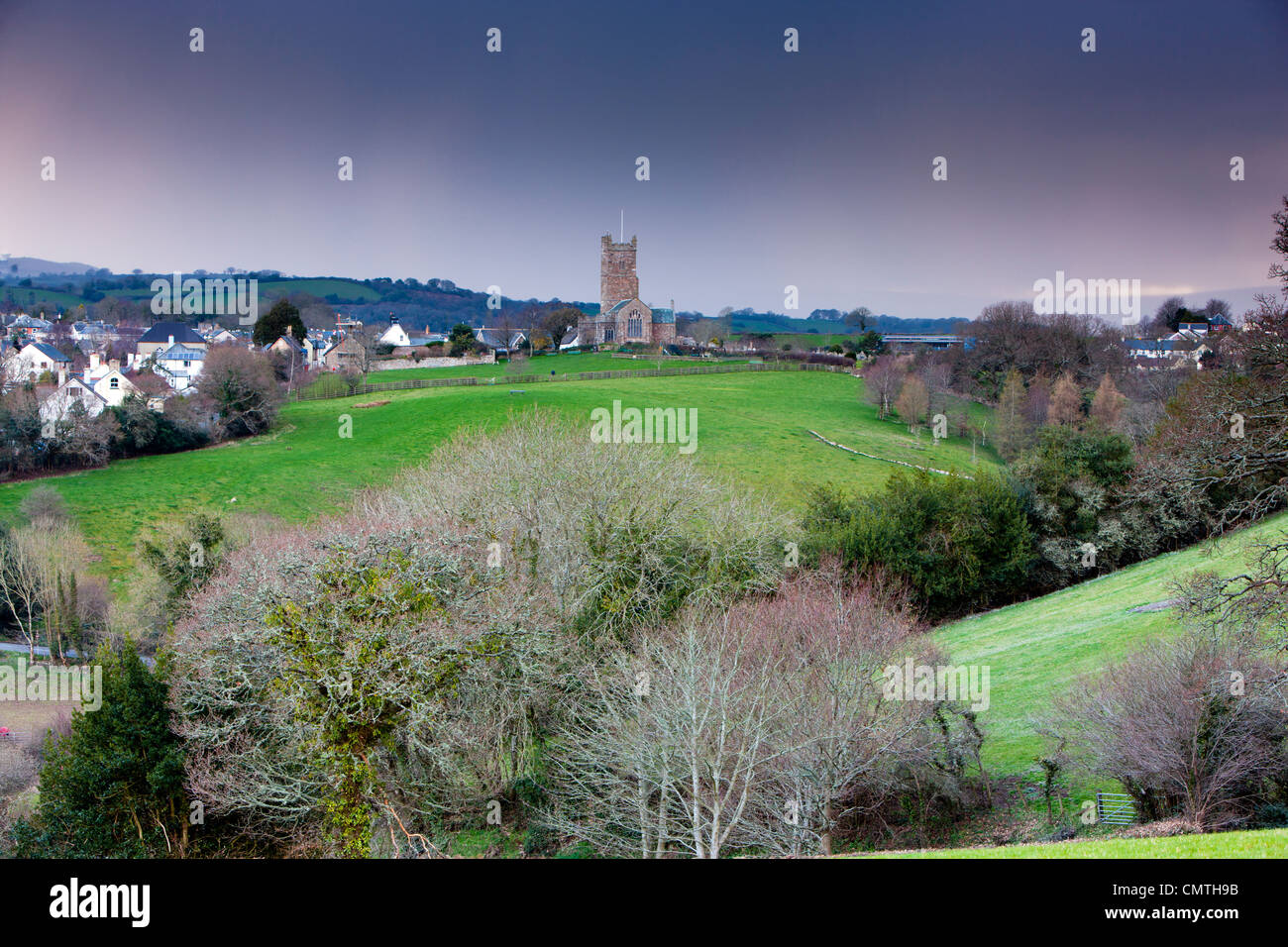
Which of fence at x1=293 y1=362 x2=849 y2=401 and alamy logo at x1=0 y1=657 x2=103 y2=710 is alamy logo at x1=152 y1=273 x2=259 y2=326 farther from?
alamy logo at x1=0 y1=657 x2=103 y2=710

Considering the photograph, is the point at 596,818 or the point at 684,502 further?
the point at 684,502

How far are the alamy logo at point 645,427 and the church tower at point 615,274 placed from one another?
5672 cm

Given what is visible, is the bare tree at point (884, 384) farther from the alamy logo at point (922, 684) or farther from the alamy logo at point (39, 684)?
the alamy logo at point (39, 684)

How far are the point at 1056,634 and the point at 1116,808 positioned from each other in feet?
31.3

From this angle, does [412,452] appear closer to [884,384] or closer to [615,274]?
[884,384]

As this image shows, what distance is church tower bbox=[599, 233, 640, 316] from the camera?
10925 cm

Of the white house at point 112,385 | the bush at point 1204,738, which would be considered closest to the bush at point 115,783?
the bush at point 1204,738

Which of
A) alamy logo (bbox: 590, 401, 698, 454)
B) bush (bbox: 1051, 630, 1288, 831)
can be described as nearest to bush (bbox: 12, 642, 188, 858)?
alamy logo (bbox: 590, 401, 698, 454)

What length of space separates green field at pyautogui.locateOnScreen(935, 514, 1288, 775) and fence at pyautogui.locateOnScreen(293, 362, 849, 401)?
148 ft
